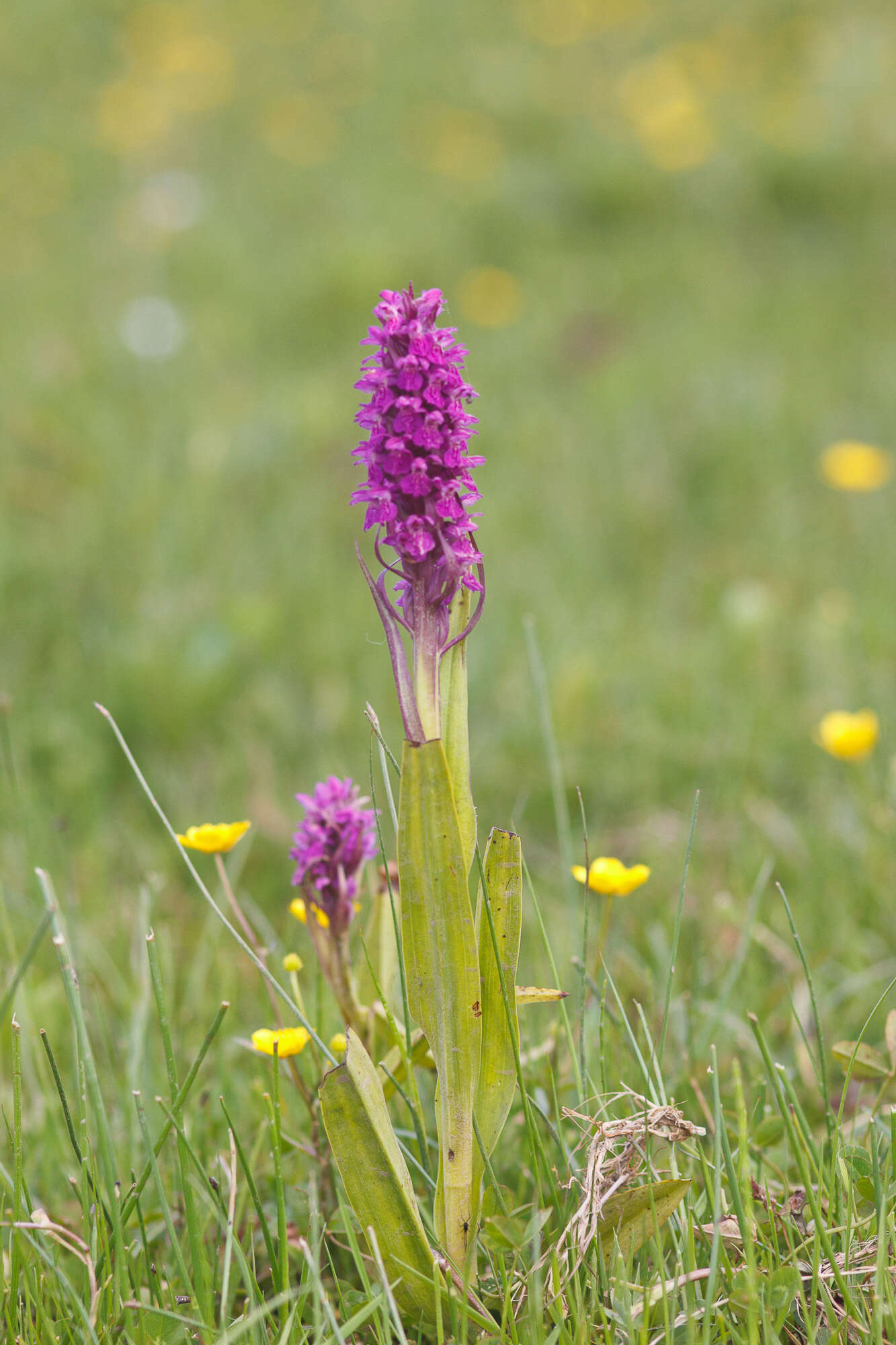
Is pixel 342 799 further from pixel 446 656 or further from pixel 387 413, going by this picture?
pixel 387 413

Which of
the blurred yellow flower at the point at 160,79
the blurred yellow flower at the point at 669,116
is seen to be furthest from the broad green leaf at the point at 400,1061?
the blurred yellow flower at the point at 160,79

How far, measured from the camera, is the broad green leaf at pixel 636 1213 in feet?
3.76

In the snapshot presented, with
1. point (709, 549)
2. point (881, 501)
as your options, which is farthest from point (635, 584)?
point (881, 501)

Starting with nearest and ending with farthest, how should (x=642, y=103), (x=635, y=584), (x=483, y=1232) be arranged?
(x=483, y=1232), (x=635, y=584), (x=642, y=103)

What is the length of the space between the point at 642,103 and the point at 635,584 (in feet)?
16.2

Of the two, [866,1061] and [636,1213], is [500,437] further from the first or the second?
[636,1213]

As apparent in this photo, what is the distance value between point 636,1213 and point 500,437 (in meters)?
3.58

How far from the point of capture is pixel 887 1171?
1.28 meters

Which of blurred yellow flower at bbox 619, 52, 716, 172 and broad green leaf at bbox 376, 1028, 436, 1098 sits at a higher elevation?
blurred yellow flower at bbox 619, 52, 716, 172

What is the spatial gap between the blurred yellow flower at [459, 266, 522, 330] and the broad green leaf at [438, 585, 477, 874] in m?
4.34

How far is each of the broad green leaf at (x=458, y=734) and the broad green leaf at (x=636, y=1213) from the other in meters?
0.39

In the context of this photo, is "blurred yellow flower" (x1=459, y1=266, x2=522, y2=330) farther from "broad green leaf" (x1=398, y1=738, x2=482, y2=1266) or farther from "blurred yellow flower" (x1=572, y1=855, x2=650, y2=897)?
"broad green leaf" (x1=398, y1=738, x2=482, y2=1266)

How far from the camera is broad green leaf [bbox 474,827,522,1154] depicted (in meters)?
1.17

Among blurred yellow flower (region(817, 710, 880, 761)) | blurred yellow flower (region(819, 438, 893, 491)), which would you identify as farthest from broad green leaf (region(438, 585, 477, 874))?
blurred yellow flower (region(819, 438, 893, 491))
